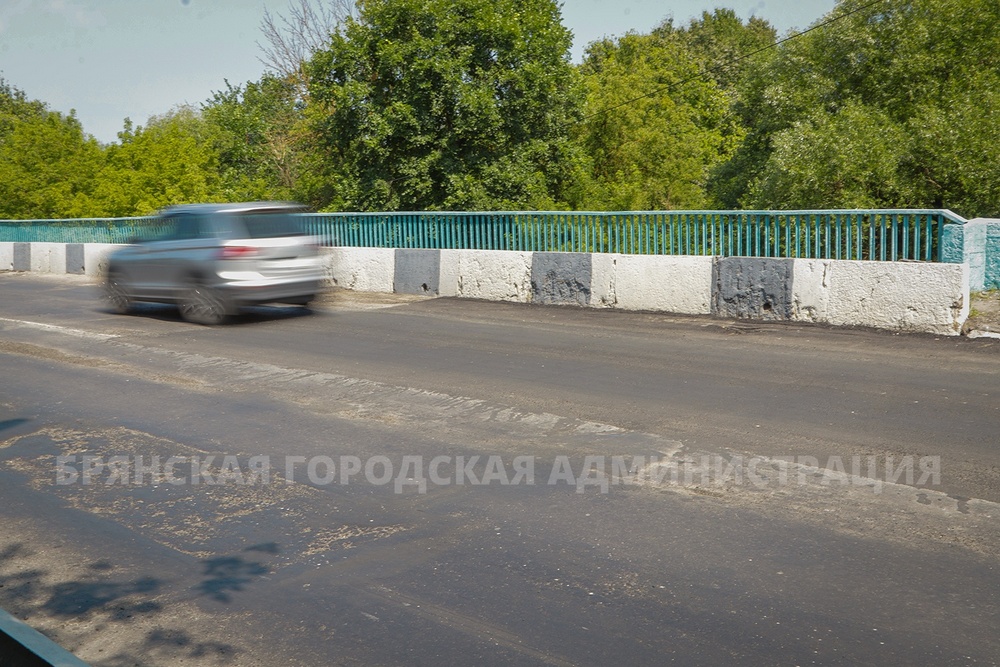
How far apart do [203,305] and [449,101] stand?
12.1 m

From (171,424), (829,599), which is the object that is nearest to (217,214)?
(171,424)

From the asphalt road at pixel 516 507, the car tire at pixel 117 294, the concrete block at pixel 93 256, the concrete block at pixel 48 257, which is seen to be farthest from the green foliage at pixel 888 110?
the concrete block at pixel 48 257

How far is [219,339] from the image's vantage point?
40.1 ft

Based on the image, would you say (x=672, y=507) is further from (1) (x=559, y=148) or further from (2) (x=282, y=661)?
(1) (x=559, y=148)

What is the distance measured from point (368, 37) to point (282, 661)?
22.9m

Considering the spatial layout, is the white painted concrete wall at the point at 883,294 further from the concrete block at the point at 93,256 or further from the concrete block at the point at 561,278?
the concrete block at the point at 93,256

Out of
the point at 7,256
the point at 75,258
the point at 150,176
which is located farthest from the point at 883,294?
the point at 150,176

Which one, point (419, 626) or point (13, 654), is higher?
point (13, 654)

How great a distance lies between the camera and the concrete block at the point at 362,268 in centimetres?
1716

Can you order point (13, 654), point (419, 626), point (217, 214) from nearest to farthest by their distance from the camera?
1. point (13, 654)
2. point (419, 626)
3. point (217, 214)

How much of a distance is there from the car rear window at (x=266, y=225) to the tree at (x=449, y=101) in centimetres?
1052

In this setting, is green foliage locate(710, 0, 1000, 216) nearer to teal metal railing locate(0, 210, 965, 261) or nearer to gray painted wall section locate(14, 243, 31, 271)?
teal metal railing locate(0, 210, 965, 261)

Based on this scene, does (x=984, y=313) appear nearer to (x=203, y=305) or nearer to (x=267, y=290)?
(x=267, y=290)

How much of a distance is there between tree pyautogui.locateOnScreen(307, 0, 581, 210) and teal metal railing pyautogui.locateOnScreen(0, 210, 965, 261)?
6.48m
